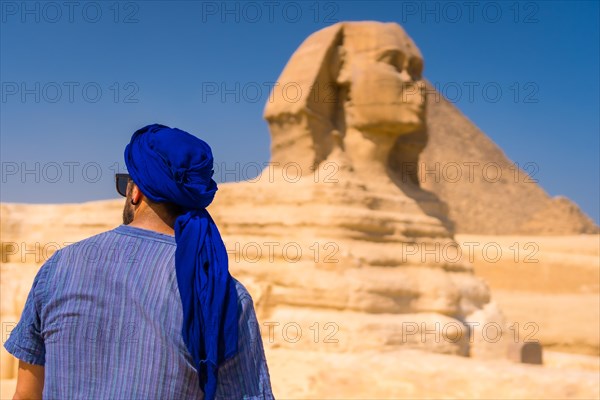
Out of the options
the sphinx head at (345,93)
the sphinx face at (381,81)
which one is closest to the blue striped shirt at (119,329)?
the sphinx head at (345,93)

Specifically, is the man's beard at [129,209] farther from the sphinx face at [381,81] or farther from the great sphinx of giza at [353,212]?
the sphinx face at [381,81]

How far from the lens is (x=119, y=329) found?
74.4 inches

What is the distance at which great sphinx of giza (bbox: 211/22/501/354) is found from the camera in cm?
836

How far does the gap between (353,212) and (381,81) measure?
1.79m

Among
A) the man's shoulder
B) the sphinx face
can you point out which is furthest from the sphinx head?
the man's shoulder

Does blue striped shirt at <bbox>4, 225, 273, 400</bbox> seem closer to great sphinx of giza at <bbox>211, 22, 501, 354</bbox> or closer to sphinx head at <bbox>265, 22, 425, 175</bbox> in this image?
great sphinx of giza at <bbox>211, 22, 501, 354</bbox>

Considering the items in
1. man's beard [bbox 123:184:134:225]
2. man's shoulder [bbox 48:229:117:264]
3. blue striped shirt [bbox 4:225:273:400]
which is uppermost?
man's beard [bbox 123:184:134:225]

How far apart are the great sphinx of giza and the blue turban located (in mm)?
6134

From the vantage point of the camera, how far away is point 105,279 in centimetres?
192

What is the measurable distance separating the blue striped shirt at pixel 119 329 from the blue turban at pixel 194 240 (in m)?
0.04

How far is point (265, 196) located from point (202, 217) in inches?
Result: 290

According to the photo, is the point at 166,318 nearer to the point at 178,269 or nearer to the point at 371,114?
the point at 178,269

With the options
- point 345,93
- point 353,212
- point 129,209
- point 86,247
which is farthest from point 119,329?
point 345,93

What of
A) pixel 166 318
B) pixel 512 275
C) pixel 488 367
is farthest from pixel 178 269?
pixel 512 275
